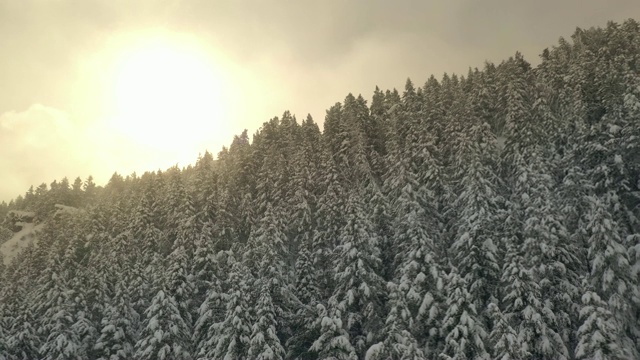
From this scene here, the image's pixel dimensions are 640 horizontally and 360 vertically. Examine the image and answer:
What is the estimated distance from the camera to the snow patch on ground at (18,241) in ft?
377

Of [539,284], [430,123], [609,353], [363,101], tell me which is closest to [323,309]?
[539,284]

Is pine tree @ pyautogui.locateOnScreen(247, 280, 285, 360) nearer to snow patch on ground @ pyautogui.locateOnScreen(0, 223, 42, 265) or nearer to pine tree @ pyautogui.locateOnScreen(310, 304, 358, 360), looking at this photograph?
pine tree @ pyautogui.locateOnScreen(310, 304, 358, 360)

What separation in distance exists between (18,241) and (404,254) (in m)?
122

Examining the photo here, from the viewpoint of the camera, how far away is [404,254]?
121 feet

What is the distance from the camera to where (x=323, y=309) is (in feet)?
107

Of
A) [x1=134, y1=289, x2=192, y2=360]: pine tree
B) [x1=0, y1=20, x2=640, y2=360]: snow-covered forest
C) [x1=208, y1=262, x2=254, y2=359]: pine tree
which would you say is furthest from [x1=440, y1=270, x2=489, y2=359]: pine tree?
[x1=134, y1=289, x2=192, y2=360]: pine tree

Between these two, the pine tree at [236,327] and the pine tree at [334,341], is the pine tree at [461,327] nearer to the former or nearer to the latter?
the pine tree at [334,341]

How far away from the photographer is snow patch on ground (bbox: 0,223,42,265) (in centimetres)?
11500

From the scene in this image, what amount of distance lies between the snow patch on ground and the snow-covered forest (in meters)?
57.6

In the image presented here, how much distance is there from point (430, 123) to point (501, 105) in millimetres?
10583

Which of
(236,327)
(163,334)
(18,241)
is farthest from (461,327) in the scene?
(18,241)

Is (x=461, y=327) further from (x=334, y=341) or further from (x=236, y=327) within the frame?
(x=236, y=327)

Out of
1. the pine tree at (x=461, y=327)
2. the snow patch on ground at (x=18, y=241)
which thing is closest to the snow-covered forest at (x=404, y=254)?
the pine tree at (x=461, y=327)

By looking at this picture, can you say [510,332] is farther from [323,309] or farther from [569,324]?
[323,309]
